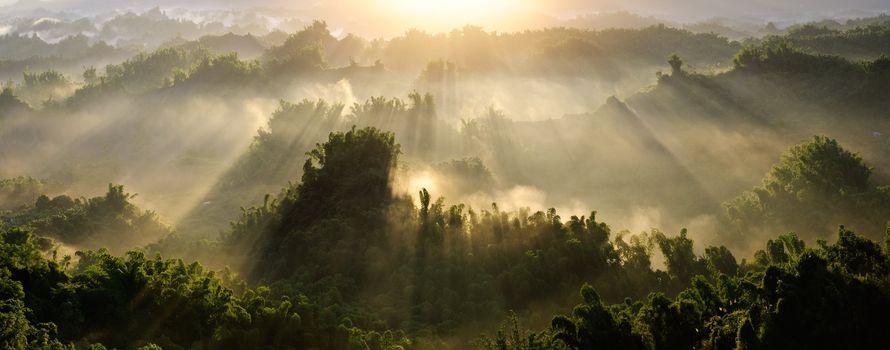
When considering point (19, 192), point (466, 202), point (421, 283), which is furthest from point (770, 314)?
point (19, 192)


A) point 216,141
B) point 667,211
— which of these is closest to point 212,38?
point 216,141

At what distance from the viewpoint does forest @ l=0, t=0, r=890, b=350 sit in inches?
358

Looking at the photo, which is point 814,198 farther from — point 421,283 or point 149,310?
point 149,310

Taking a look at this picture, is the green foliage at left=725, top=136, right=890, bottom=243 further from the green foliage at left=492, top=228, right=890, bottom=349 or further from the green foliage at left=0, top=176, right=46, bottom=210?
the green foliage at left=0, top=176, right=46, bottom=210

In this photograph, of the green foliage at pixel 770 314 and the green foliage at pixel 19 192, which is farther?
the green foliage at pixel 19 192

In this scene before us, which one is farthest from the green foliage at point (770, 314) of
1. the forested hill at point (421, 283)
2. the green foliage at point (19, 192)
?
the green foliage at point (19, 192)

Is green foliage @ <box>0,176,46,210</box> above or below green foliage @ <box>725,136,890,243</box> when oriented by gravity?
above

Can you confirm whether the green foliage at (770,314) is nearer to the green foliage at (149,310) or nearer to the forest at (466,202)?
the forest at (466,202)

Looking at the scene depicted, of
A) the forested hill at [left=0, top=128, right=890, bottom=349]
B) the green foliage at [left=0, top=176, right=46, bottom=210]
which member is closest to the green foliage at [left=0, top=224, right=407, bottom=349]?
the forested hill at [left=0, top=128, right=890, bottom=349]

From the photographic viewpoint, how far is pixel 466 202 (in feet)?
88.9

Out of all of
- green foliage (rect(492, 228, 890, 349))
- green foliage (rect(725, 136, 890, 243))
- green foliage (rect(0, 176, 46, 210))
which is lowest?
green foliage (rect(492, 228, 890, 349))

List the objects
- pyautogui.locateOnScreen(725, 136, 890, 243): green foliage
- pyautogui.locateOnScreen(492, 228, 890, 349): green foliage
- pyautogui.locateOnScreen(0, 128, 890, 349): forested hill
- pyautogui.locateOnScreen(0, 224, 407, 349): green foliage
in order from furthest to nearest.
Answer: pyautogui.locateOnScreen(725, 136, 890, 243): green foliage
pyautogui.locateOnScreen(0, 224, 407, 349): green foliage
pyautogui.locateOnScreen(0, 128, 890, 349): forested hill
pyautogui.locateOnScreen(492, 228, 890, 349): green foliage

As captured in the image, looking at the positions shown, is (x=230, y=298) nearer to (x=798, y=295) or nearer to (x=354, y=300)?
(x=354, y=300)

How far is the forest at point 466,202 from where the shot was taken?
909 centimetres
